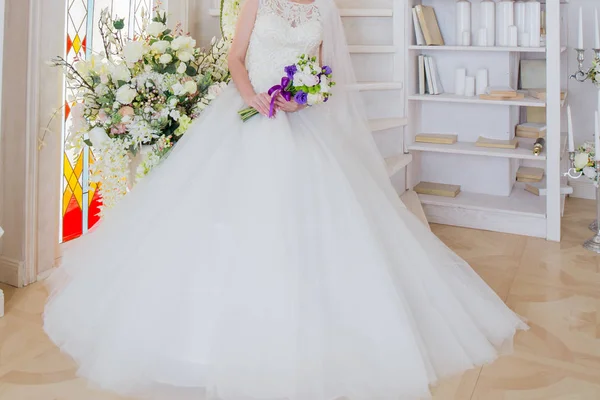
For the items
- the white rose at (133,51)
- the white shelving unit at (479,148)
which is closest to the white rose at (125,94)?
the white rose at (133,51)

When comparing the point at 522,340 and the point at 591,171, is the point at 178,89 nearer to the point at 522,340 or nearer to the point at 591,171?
the point at 522,340

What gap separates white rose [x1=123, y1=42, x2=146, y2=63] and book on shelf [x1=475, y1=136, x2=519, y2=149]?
2417 mm

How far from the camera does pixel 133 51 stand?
8.56ft

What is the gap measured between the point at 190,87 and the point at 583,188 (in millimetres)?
3586

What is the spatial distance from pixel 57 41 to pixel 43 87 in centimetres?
24

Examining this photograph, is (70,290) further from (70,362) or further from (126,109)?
(126,109)

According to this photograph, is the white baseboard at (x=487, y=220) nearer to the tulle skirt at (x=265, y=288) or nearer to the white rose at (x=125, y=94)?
the tulle skirt at (x=265, y=288)

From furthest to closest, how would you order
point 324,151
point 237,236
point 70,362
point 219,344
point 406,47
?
point 406,47
point 324,151
point 70,362
point 237,236
point 219,344

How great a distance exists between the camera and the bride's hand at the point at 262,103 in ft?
7.70

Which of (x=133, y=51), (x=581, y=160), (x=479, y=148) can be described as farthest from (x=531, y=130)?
(x=133, y=51)

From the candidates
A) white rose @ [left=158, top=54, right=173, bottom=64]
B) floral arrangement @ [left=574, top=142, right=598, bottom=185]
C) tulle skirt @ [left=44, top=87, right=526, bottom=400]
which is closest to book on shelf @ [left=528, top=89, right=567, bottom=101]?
floral arrangement @ [left=574, top=142, right=598, bottom=185]

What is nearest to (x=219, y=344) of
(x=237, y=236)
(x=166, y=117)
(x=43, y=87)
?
(x=237, y=236)

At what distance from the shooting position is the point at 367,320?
195cm

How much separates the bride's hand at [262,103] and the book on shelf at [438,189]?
6.97ft
